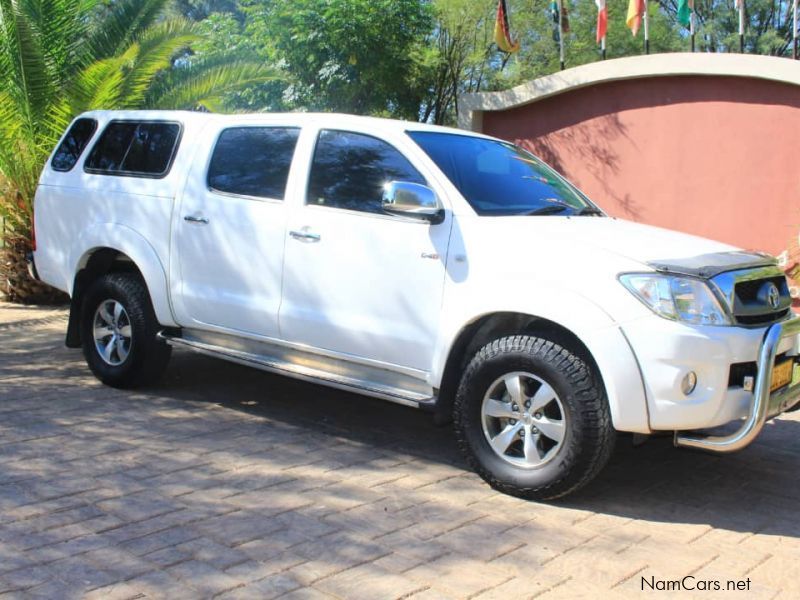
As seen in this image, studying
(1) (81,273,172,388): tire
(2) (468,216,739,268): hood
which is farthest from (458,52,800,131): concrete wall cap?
(1) (81,273,172,388): tire

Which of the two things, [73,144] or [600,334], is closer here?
[600,334]

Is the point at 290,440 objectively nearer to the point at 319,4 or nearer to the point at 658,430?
the point at 658,430

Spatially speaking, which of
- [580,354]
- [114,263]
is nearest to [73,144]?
[114,263]

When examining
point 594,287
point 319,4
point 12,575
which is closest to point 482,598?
point 594,287

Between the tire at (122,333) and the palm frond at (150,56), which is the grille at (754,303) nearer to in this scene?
the tire at (122,333)

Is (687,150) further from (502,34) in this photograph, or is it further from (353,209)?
(353,209)

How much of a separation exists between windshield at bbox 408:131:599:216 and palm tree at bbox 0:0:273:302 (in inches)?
249

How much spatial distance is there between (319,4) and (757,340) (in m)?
13.1

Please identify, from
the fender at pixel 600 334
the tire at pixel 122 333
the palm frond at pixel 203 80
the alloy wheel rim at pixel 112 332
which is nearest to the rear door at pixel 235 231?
the tire at pixel 122 333

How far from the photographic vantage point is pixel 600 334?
4188mm

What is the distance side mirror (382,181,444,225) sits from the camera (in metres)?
4.72

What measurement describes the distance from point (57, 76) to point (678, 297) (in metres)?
8.88

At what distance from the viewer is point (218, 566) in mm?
3678

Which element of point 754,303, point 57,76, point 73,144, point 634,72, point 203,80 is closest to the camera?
point 754,303
